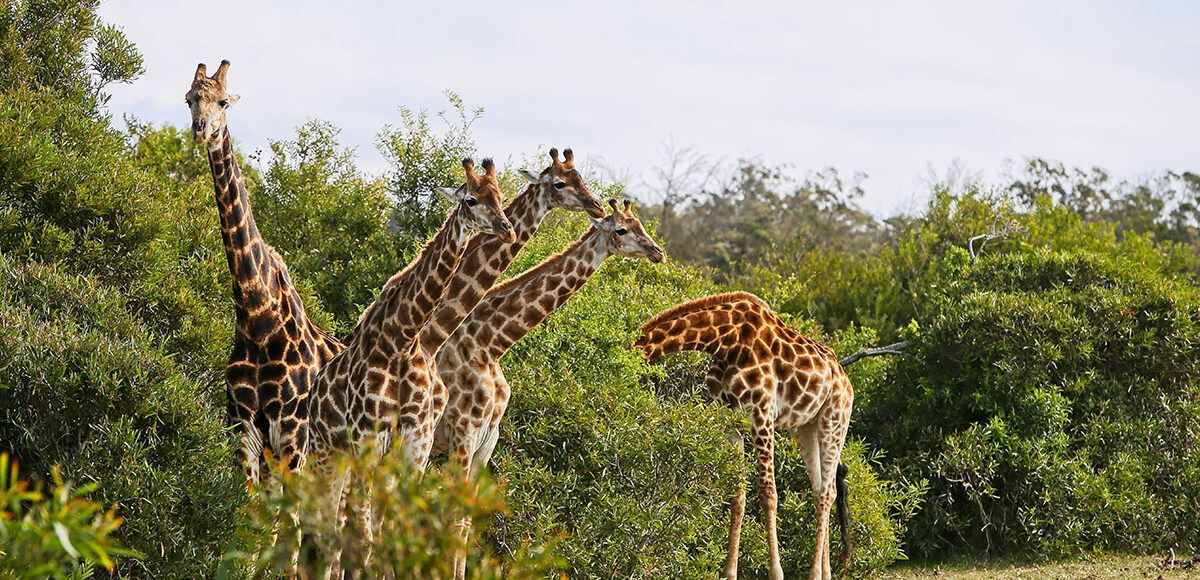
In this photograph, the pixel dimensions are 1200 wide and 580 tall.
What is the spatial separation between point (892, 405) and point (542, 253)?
4191mm

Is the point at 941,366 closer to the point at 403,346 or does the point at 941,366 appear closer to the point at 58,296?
the point at 403,346

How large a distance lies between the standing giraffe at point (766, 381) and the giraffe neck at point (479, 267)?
255 cm

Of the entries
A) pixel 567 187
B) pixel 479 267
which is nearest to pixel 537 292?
pixel 479 267

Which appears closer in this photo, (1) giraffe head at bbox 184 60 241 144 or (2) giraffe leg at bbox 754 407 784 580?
(1) giraffe head at bbox 184 60 241 144

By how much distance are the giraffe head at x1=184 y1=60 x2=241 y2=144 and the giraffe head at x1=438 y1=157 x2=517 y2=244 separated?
1.33 meters

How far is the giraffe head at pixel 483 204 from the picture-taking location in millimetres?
5871

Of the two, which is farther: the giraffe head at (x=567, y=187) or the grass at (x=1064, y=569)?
the grass at (x=1064, y=569)

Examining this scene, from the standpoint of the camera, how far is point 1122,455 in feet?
36.3

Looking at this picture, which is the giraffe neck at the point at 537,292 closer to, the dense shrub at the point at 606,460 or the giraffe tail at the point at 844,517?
the dense shrub at the point at 606,460

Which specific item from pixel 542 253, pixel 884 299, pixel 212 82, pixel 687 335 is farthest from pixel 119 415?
pixel 884 299

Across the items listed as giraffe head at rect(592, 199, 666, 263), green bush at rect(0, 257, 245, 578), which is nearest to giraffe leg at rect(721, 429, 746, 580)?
giraffe head at rect(592, 199, 666, 263)

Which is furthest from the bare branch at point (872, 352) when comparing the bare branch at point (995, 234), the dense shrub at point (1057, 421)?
the bare branch at point (995, 234)

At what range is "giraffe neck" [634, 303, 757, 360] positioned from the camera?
347 inches

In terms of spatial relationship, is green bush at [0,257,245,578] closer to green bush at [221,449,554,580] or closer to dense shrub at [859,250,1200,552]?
green bush at [221,449,554,580]
